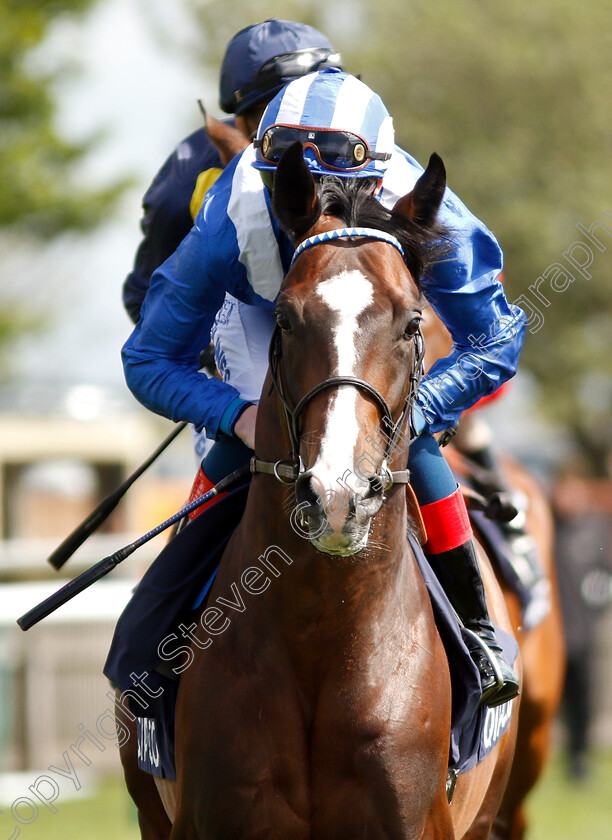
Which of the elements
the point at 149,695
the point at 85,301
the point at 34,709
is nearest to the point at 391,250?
the point at 149,695

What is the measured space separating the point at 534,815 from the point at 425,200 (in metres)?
6.79

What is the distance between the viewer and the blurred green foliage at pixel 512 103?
64.5ft

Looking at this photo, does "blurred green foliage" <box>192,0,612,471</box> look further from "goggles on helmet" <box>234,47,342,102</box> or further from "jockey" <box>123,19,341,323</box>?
"goggles on helmet" <box>234,47,342,102</box>

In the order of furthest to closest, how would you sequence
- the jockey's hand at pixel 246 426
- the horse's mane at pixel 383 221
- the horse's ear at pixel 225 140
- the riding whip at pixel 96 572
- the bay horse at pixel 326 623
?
the horse's ear at pixel 225 140, the riding whip at pixel 96 572, the jockey's hand at pixel 246 426, the horse's mane at pixel 383 221, the bay horse at pixel 326 623

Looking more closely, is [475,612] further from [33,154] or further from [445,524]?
[33,154]

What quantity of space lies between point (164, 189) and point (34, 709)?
221 inches

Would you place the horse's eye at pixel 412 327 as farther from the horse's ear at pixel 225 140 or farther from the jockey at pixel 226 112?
the jockey at pixel 226 112

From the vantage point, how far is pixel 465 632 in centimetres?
373

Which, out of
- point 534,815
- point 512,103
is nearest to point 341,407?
point 534,815

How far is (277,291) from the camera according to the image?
140 inches

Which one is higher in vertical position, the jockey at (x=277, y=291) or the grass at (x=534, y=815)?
the jockey at (x=277, y=291)

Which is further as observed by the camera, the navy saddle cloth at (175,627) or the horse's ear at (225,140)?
the horse's ear at (225,140)

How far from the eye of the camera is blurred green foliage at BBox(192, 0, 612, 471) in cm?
1967

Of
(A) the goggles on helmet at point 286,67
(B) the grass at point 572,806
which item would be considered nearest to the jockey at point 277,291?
(A) the goggles on helmet at point 286,67
